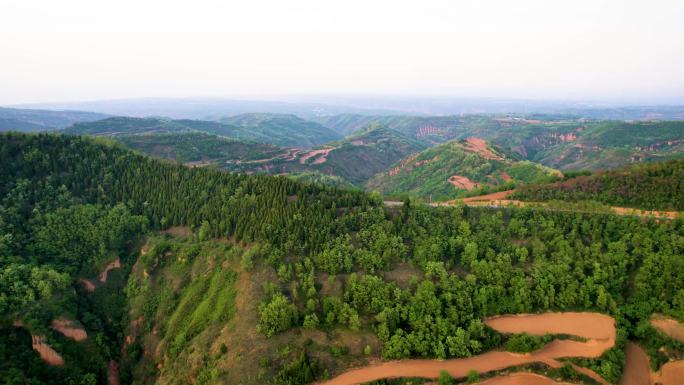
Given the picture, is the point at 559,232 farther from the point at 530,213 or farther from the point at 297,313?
the point at 297,313

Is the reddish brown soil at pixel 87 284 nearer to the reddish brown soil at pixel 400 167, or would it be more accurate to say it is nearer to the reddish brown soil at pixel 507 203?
the reddish brown soil at pixel 507 203

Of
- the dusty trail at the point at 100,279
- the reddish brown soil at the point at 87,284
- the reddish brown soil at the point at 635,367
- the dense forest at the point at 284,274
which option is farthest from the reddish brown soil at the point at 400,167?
the reddish brown soil at the point at 87,284

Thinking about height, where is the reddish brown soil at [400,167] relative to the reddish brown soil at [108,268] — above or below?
above

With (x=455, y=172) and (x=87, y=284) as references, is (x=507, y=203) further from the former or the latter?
(x=87, y=284)

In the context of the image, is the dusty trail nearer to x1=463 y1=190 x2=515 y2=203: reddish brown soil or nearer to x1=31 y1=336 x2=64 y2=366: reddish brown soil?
x1=31 y1=336 x2=64 y2=366: reddish brown soil

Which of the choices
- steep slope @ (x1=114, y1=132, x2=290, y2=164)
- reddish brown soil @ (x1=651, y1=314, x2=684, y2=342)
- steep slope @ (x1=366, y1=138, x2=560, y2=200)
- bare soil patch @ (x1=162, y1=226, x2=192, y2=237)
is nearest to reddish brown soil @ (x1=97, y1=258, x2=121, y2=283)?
bare soil patch @ (x1=162, y1=226, x2=192, y2=237)
